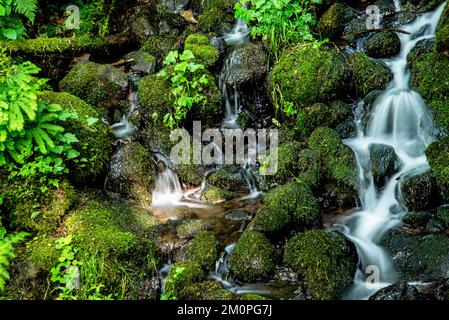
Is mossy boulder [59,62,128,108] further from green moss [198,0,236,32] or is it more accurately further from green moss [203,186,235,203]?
green moss [203,186,235,203]

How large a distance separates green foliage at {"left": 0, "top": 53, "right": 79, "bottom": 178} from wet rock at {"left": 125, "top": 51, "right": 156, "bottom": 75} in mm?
3174

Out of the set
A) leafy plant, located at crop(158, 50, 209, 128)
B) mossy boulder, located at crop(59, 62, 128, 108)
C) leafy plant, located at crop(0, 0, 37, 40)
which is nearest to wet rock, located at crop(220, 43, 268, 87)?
leafy plant, located at crop(158, 50, 209, 128)

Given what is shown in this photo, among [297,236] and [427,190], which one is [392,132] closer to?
[427,190]

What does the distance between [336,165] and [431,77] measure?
2.33 m

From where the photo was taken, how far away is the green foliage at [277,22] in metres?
7.77

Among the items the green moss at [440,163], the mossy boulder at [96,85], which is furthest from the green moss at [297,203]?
the mossy boulder at [96,85]

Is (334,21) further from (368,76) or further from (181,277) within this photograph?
(181,277)

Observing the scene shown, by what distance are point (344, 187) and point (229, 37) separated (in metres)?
4.65

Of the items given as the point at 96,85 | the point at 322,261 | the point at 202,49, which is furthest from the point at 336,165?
the point at 96,85

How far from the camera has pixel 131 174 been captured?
680 centimetres

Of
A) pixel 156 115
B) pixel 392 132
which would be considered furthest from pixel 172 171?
pixel 392 132

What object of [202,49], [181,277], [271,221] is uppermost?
[202,49]
